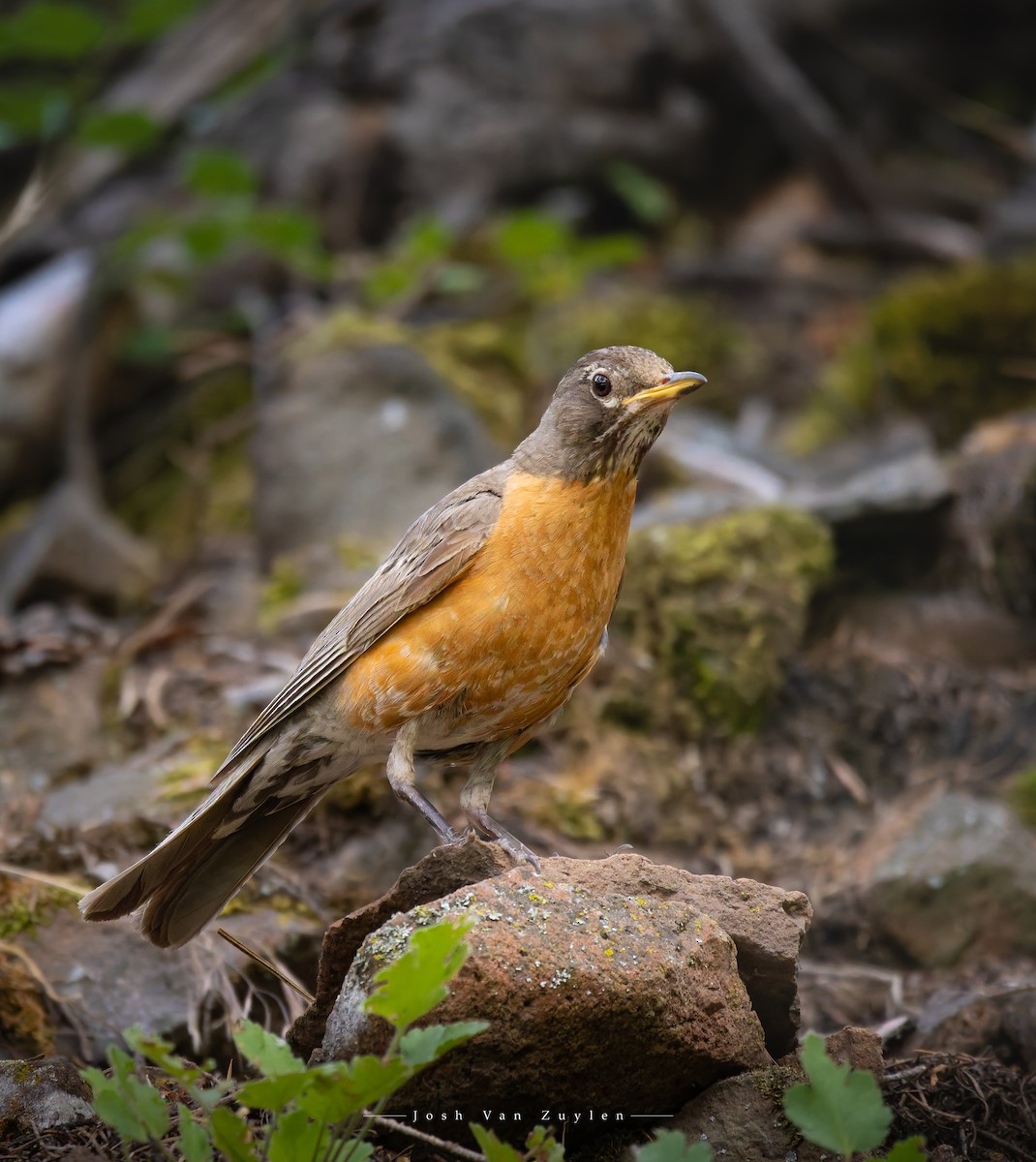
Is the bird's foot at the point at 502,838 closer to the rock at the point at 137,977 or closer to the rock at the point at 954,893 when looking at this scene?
the rock at the point at 137,977

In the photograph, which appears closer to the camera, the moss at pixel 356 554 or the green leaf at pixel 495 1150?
the green leaf at pixel 495 1150

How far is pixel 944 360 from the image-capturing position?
383 inches

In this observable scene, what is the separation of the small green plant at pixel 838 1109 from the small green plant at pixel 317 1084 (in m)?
0.65

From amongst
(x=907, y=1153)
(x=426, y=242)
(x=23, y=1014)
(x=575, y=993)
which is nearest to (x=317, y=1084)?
(x=575, y=993)

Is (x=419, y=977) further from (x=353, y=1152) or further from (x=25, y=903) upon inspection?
(x=25, y=903)

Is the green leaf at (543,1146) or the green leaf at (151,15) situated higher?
the green leaf at (151,15)

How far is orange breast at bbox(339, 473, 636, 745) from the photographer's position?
5012 mm

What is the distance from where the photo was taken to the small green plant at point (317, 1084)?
3039 mm

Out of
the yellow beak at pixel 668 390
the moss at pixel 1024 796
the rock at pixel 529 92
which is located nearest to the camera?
the yellow beak at pixel 668 390

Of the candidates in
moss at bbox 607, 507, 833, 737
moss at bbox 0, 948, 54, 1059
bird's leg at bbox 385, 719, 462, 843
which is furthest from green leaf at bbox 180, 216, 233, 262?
moss at bbox 0, 948, 54, 1059

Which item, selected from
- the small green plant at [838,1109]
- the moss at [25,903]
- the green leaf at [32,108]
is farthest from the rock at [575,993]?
the green leaf at [32,108]

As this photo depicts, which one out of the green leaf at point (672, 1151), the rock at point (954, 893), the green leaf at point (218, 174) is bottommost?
the rock at point (954, 893)

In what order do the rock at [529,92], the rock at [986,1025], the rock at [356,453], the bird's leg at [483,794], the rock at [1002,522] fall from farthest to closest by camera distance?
1. the rock at [529,92]
2. the rock at [356,453]
3. the rock at [1002,522]
4. the bird's leg at [483,794]
5. the rock at [986,1025]

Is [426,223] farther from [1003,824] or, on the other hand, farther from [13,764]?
[1003,824]
